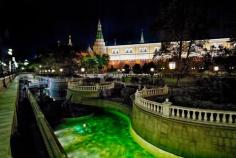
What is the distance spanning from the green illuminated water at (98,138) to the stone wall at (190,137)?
1.13 meters

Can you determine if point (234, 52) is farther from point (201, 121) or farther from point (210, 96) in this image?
point (201, 121)

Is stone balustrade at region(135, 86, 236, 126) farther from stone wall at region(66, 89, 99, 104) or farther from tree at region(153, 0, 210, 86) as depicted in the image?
tree at region(153, 0, 210, 86)

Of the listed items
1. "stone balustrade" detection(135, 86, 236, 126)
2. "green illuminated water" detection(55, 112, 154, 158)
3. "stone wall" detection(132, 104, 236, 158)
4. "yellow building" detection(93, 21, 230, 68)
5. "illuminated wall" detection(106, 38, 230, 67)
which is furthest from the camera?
"yellow building" detection(93, 21, 230, 68)

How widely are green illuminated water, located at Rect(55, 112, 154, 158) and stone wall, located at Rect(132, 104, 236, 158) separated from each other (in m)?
1.13

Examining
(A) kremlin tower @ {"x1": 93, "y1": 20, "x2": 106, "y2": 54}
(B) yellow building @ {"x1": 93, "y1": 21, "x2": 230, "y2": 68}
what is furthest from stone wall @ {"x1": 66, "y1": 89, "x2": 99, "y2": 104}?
(A) kremlin tower @ {"x1": 93, "y1": 20, "x2": 106, "y2": 54}

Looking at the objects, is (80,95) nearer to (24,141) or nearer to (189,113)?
(24,141)

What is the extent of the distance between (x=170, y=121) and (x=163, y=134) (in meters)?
0.71

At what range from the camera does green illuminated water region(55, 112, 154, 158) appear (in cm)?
940

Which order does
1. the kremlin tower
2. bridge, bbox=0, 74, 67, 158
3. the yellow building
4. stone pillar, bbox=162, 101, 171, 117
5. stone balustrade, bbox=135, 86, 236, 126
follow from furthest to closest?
the kremlin tower → the yellow building → stone pillar, bbox=162, 101, 171, 117 → stone balustrade, bbox=135, 86, 236, 126 → bridge, bbox=0, 74, 67, 158

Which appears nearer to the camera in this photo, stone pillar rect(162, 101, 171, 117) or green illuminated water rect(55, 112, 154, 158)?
stone pillar rect(162, 101, 171, 117)

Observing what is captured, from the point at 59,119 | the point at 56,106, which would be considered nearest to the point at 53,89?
the point at 56,106

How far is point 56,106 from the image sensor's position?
18.1m

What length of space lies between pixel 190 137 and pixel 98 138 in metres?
5.40

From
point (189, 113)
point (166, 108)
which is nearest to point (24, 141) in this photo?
point (166, 108)
